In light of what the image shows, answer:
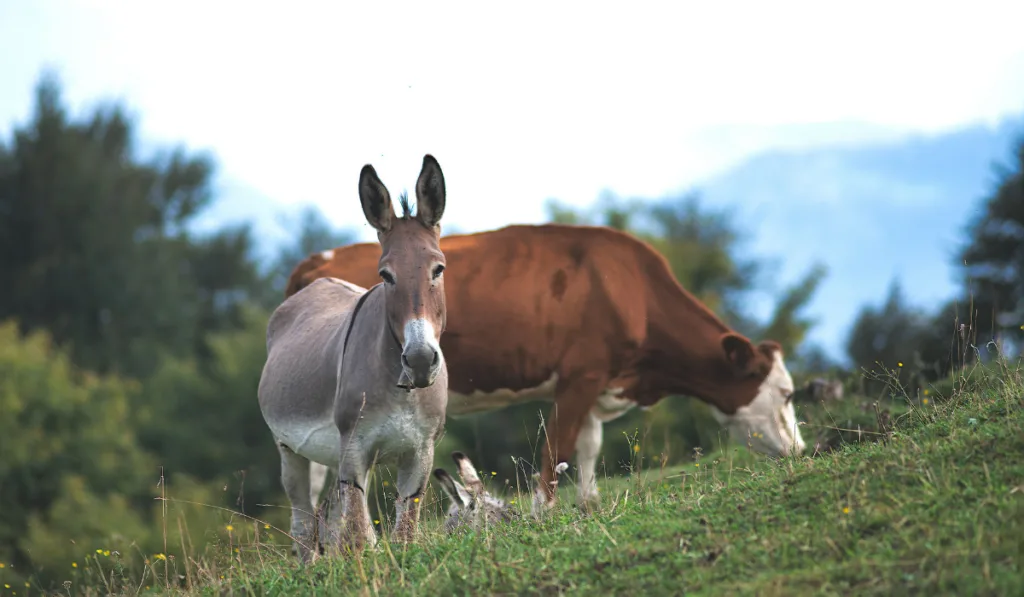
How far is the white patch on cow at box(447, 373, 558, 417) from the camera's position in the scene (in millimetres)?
11023

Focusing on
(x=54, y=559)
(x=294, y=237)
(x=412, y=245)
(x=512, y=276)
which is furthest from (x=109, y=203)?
(x=412, y=245)

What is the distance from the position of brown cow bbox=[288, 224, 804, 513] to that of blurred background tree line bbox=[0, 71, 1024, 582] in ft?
7.30

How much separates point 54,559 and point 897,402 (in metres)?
21.6

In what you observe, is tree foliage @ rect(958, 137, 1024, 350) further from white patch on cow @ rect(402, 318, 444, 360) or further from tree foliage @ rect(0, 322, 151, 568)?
white patch on cow @ rect(402, 318, 444, 360)

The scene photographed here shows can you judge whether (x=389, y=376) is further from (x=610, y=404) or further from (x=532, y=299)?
(x=610, y=404)

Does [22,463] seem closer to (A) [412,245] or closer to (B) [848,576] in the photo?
(A) [412,245]

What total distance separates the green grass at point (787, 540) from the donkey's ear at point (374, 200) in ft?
6.49

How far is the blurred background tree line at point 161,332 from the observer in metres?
28.0

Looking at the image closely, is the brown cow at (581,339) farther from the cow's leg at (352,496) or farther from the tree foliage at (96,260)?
the tree foliage at (96,260)

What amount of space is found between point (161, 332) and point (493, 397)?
42846mm

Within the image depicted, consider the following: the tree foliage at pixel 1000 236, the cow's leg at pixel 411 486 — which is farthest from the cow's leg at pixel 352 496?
the tree foliage at pixel 1000 236

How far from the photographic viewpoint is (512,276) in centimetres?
1120

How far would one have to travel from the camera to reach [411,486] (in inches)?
278

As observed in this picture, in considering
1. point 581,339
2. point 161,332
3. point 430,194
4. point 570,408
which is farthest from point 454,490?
point 161,332
